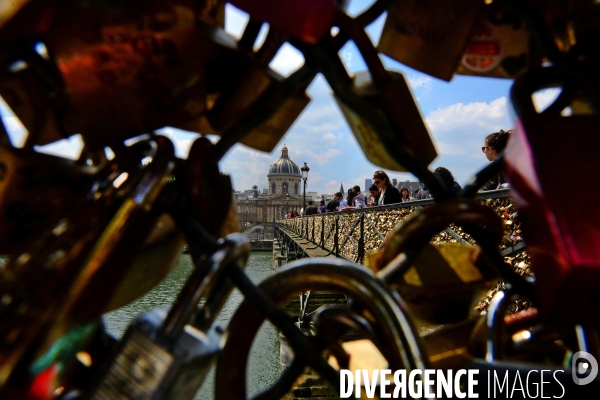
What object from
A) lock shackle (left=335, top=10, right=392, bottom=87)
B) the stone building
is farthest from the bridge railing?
the stone building

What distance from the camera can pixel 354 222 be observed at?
6977 millimetres

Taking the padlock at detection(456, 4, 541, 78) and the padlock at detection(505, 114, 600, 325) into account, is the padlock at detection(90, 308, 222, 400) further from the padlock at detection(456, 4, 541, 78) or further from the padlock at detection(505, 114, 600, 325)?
the padlock at detection(456, 4, 541, 78)

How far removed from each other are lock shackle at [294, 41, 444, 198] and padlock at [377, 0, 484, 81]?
78mm

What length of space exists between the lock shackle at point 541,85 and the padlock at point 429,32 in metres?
0.08

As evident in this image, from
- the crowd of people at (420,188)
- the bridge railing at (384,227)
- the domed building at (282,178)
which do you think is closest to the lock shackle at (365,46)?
the crowd of people at (420,188)

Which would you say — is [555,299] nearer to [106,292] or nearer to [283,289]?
[283,289]

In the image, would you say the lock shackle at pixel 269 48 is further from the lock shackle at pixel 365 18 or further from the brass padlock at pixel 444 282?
the brass padlock at pixel 444 282

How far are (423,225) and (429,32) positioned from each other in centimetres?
20

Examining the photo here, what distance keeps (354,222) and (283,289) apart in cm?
666

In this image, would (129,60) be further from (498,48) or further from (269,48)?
(498,48)

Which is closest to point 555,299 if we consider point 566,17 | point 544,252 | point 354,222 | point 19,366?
point 544,252

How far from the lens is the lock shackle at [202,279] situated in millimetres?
320

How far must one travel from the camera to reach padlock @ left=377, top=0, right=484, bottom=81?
1.47ft

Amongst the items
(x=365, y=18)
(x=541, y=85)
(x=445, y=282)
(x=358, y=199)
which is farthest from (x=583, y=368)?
(x=358, y=199)
